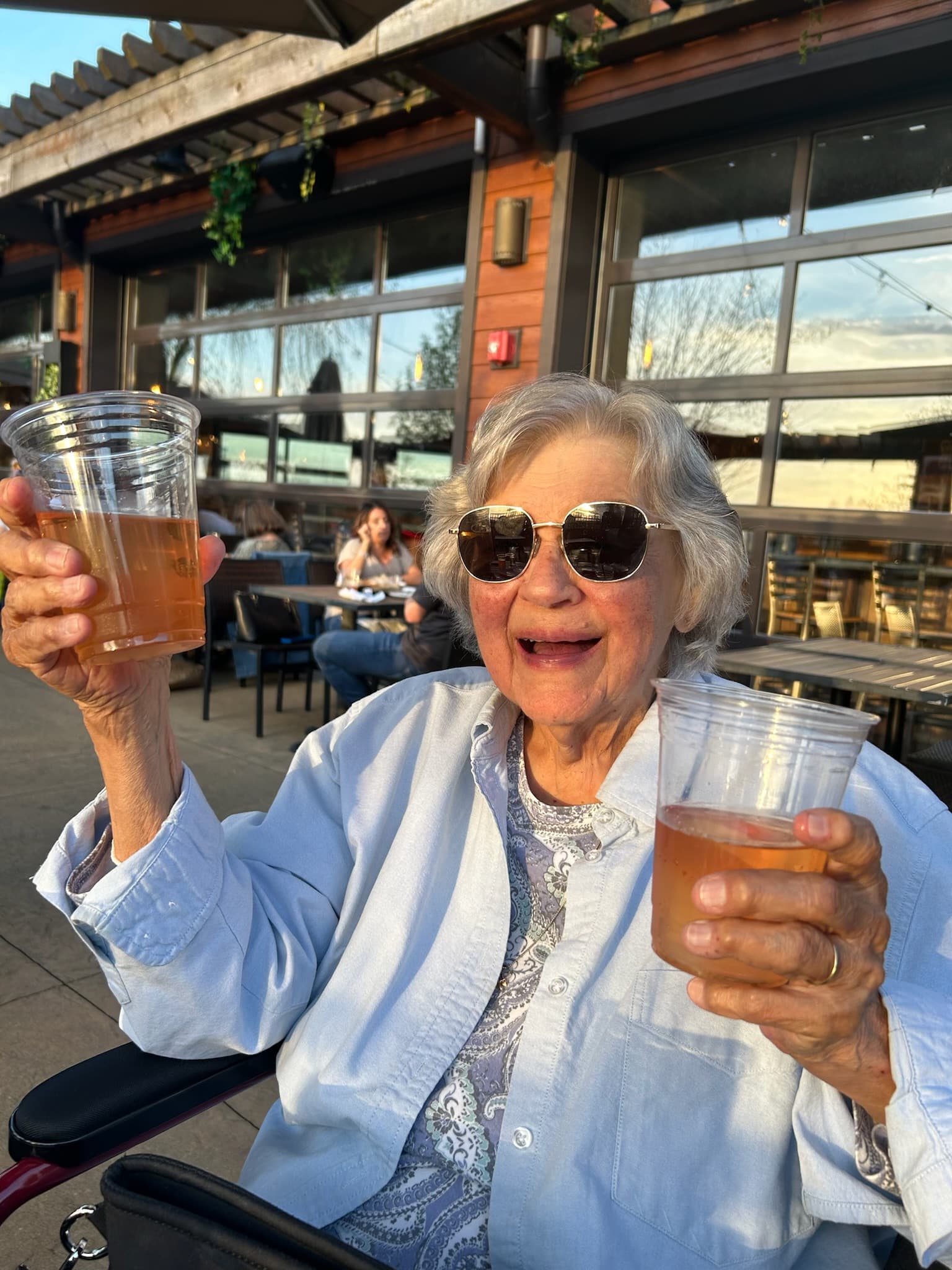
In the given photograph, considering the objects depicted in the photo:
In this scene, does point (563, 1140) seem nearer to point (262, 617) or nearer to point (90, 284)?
point (262, 617)

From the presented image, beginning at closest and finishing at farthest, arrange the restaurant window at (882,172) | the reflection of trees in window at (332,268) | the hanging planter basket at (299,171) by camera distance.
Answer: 1. the restaurant window at (882,172)
2. the hanging planter basket at (299,171)
3. the reflection of trees in window at (332,268)

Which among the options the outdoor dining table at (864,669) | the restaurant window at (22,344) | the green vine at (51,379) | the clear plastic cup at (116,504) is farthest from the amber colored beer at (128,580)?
the restaurant window at (22,344)

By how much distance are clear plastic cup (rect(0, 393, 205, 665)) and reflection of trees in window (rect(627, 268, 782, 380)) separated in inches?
188

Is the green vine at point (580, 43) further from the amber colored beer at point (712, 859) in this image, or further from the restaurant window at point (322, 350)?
the amber colored beer at point (712, 859)

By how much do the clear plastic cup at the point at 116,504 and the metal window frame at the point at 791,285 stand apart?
366 centimetres

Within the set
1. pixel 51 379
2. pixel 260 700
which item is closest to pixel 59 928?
pixel 260 700

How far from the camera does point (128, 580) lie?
1.01m

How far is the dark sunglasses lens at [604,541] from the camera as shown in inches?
52.5

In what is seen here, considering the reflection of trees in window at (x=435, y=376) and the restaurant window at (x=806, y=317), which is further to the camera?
the reflection of trees in window at (x=435, y=376)

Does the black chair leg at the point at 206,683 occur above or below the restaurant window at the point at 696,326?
below

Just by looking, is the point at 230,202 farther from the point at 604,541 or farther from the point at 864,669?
the point at 604,541

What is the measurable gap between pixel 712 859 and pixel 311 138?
6.86 m

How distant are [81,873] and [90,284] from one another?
960 cm

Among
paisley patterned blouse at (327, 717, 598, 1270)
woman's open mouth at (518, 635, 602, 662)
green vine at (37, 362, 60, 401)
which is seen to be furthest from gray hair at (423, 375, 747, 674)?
green vine at (37, 362, 60, 401)
